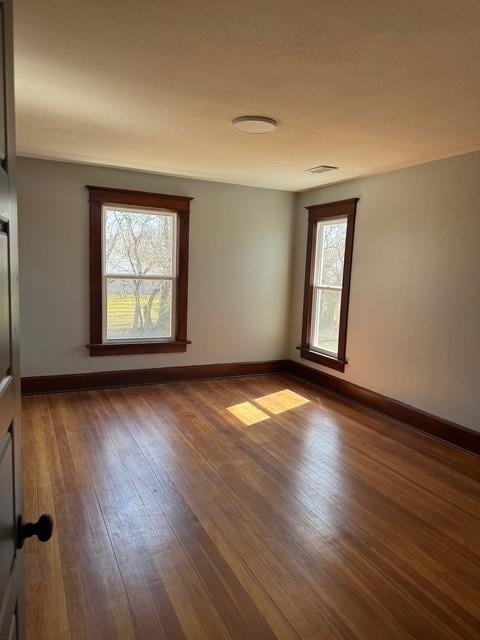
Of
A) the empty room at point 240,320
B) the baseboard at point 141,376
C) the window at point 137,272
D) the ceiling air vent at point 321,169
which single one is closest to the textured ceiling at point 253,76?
the empty room at point 240,320

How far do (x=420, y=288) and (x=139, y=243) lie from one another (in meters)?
3.03

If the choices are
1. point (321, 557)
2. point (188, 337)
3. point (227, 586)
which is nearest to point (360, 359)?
point (188, 337)

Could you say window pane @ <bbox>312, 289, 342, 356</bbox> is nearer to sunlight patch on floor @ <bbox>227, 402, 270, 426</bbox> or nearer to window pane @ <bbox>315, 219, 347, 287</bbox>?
window pane @ <bbox>315, 219, 347, 287</bbox>

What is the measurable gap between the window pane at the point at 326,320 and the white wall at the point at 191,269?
55 centimetres

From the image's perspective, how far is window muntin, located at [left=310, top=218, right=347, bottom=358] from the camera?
17.1ft

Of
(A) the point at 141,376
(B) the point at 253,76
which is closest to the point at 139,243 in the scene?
(A) the point at 141,376

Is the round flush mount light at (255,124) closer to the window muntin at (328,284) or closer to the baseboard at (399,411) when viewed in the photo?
the window muntin at (328,284)

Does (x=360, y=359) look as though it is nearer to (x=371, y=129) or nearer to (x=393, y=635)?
(x=371, y=129)

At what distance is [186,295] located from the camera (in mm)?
5336

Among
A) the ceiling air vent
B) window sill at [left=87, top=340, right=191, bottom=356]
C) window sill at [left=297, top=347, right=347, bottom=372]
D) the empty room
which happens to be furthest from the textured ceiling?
window sill at [left=297, top=347, right=347, bottom=372]

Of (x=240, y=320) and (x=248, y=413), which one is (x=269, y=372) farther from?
(x=248, y=413)

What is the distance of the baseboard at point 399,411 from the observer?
3683mm

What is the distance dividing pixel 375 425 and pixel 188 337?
7.93 feet

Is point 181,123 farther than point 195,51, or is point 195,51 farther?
point 181,123
